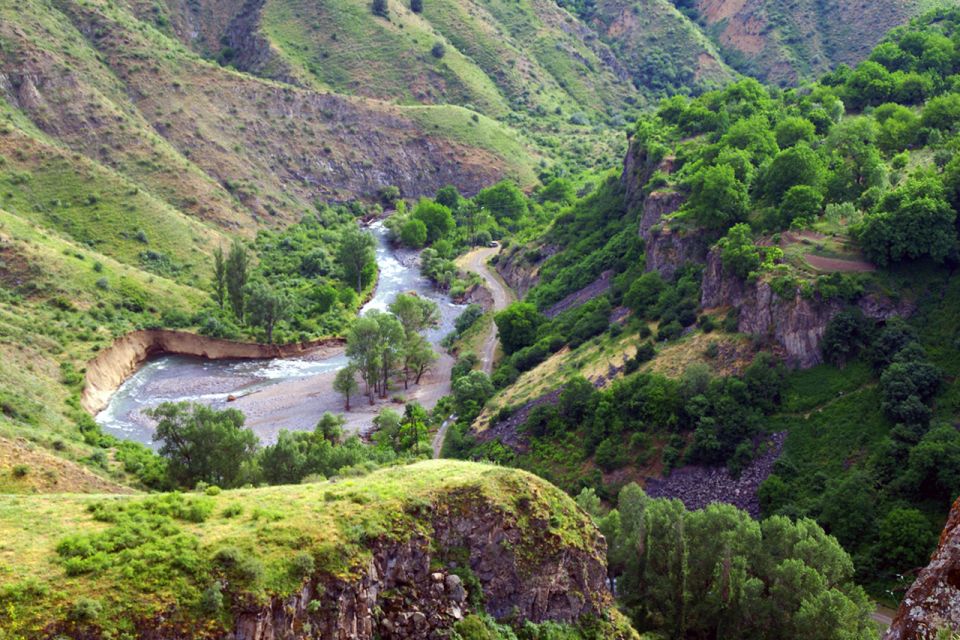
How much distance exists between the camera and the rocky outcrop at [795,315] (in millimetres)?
78125

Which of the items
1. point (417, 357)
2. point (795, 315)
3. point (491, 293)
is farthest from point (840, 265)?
point (491, 293)

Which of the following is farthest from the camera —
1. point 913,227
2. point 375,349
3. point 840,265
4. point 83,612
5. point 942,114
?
point 375,349

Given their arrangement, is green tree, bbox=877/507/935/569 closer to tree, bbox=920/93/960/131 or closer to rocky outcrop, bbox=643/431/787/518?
rocky outcrop, bbox=643/431/787/518

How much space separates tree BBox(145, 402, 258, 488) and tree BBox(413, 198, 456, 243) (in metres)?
99.7

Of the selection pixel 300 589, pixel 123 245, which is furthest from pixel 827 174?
pixel 123 245

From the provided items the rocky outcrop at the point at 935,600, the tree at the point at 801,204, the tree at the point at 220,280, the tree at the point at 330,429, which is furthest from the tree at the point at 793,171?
the tree at the point at 220,280

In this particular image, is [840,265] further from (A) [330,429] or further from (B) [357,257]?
(B) [357,257]

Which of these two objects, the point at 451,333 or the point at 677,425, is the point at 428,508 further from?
the point at 451,333

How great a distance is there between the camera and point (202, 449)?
7425cm

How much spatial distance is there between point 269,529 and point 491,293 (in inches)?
4146

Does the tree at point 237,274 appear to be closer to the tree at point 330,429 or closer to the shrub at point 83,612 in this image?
the tree at point 330,429

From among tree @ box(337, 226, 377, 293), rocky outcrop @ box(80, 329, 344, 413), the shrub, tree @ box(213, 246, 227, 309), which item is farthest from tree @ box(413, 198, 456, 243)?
the shrub

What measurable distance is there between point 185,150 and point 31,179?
31.4 metres

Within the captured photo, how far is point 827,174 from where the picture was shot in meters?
94.2
